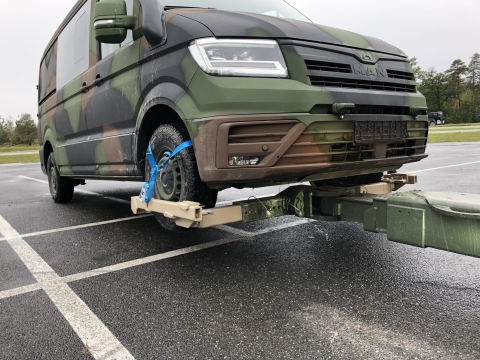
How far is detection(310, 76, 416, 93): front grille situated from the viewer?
257 centimetres

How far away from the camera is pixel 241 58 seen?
8.38 feet

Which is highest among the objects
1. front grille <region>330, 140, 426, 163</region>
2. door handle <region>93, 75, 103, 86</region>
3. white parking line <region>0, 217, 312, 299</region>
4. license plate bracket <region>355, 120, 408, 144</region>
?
door handle <region>93, 75, 103, 86</region>

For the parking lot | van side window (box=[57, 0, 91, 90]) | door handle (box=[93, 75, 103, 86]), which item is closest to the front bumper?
the parking lot

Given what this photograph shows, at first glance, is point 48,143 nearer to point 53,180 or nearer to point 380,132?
point 53,180

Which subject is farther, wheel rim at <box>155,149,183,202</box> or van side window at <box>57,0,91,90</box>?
van side window at <box>57,0,91,90</box>

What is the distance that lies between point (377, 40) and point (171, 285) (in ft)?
7.80

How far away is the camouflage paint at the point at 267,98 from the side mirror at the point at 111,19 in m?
0.10

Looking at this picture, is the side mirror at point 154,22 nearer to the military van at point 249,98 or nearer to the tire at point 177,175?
the military van at point 249,98

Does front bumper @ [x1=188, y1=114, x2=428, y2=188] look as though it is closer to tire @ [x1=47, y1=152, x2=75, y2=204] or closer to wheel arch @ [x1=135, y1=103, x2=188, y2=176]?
wheel arch @ [x1=135, y1=103, x2=188, y2=176]

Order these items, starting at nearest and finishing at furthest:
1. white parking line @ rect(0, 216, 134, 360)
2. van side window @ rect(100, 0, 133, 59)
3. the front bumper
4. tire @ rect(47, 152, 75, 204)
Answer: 1. white parking line @ rect(0, 216, 134, 360)
2. the front bumper
3. van side window @ rect(100, 0, 133, 59)
4. tire @ rect(47, 152, 75, 204)

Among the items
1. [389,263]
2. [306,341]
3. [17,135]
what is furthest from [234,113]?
[17,135]

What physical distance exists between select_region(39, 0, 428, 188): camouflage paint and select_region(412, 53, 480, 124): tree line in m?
72.5

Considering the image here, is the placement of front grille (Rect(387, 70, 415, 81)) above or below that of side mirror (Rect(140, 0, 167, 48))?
below

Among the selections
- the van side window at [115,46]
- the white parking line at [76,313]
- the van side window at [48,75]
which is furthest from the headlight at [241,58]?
the van side window at [48,75]
